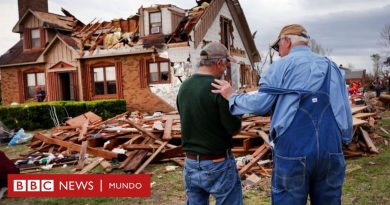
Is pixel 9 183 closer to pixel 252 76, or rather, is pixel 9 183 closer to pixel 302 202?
pixel 302 202

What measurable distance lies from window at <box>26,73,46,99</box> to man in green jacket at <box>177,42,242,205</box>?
2406cm

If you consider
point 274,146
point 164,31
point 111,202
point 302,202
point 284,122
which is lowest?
point 111,202

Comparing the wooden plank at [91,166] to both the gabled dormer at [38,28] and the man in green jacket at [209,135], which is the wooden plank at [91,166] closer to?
the man in green jacket at [209,135]

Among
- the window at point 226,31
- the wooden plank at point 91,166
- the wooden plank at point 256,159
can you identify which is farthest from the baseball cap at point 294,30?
the window at point 226,31

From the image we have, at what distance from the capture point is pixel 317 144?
9.28ft

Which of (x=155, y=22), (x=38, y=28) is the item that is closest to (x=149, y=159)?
(x=155, y=22)

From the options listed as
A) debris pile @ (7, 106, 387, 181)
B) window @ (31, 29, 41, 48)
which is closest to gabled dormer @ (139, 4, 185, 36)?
window @ (31, 29, 41, 48)

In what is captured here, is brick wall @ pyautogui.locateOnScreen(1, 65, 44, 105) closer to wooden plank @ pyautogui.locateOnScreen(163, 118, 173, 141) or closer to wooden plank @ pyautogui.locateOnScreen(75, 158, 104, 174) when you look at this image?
wooden plank @ pyautogui.locateOnScreen(163, 118, 173, 141)

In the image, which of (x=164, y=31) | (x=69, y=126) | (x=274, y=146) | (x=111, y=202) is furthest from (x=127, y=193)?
(x=164, y=31)

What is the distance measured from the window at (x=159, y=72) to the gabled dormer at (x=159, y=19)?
1.92m

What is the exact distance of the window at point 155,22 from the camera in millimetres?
23203

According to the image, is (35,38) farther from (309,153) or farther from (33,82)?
(309,153)

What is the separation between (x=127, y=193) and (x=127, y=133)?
174 inches

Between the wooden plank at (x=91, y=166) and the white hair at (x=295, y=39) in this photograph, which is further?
the wooden plank at (x=91, y=166)
